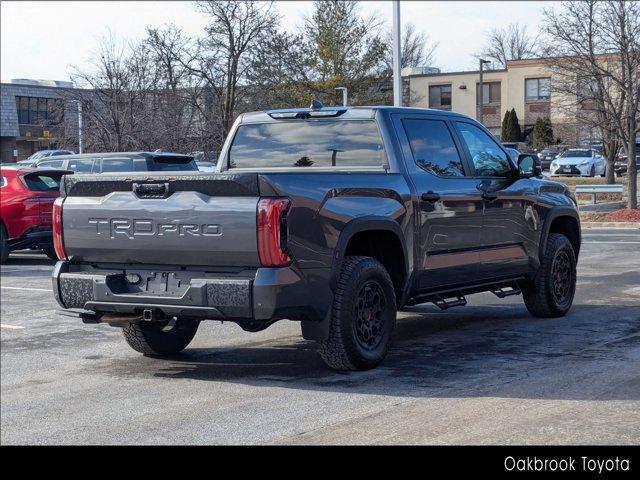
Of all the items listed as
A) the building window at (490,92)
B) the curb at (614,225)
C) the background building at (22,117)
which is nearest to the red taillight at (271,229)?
the curb at (614,225)

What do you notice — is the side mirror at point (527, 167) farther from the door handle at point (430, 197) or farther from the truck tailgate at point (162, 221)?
the truck tailgate at point (162, 221)

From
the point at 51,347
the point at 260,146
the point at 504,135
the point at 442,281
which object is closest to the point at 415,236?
the point at 442,281

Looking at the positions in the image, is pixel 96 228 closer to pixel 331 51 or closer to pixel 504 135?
pixel 331 51

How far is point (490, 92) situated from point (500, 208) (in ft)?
224

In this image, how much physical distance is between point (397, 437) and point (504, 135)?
65.8 meters

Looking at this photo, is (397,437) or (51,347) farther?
(51,347)

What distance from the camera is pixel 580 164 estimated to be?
48.7m

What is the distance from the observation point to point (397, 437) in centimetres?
562

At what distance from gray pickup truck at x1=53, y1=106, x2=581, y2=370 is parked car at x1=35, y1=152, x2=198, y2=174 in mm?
8868

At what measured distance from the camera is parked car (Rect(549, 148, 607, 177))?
48.7 meters

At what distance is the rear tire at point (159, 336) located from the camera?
8.26 m

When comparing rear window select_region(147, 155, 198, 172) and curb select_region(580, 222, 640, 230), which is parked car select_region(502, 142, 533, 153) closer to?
curb select_region(580, 222, 640, 230)

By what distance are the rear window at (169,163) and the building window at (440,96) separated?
194 feet

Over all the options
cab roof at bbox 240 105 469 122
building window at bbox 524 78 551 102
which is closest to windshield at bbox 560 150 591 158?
building window at bbox 524 78 551 102
